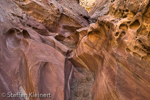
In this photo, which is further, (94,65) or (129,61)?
(94,65)

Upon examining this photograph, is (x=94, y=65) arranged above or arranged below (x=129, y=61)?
below

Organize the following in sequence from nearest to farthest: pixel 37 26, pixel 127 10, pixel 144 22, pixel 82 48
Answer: pixel 144 22, pixel 127 10, pixel 82 48, pixel 37 26

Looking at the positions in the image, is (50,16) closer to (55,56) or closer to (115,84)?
(55,56)

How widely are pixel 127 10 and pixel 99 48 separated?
2.27 meters

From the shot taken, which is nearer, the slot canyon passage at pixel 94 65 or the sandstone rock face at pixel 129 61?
the sandstone rock face at pixel 129 61

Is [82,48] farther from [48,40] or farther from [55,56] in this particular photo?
[48,40]

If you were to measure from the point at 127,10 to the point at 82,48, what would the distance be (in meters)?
3.31

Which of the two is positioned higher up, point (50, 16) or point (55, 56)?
point (50, 16)

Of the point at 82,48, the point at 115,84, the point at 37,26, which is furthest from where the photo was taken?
the point at 37,26

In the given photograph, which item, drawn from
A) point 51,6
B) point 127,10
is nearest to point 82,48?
point 127,10

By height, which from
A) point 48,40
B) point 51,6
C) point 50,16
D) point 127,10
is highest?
point 51,6

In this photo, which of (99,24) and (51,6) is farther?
(51,6)

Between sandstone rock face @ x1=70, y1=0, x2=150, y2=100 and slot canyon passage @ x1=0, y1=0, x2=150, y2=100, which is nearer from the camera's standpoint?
sandstone rock face @ x1=70, y1=0, x2=150, y2=100

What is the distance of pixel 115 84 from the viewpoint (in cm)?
324
